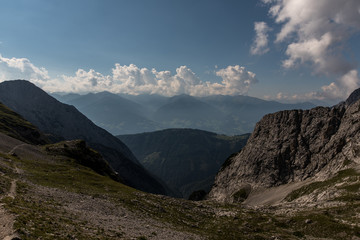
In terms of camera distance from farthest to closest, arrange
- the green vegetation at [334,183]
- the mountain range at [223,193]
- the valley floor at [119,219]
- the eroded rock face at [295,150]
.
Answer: the eroded rock face at [295,150] < the green vegetation at [334,183] < the mountain range at [223,193] < the valley floor at [119,219]

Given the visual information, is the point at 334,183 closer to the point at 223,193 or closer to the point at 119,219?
the point at 119,219

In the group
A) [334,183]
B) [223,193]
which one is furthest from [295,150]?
[223,193]

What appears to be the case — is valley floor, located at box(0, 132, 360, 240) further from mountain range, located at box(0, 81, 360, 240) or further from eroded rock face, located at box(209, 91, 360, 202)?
eroded rock face, located at box(209, 91, 360, 202)

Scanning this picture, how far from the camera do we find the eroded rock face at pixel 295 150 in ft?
370

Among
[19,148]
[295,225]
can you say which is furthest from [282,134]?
[19,148]

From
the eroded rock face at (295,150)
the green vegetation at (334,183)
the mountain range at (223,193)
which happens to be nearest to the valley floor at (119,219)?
the mountain range at (223,193)

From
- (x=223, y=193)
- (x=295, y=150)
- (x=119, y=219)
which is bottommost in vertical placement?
(x=223, y=193)

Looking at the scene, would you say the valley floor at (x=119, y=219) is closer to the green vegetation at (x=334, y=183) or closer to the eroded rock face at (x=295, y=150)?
the green vegetation at (x=334, y=183)

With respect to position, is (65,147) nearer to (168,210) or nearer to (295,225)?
(168,210)

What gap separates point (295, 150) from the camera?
458 ft

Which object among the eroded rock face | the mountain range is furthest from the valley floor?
the eroded rock face

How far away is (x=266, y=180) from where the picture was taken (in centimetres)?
14188

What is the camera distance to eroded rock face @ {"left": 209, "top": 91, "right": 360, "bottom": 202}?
113 metres

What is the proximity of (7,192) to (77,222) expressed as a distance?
46.1 ft
